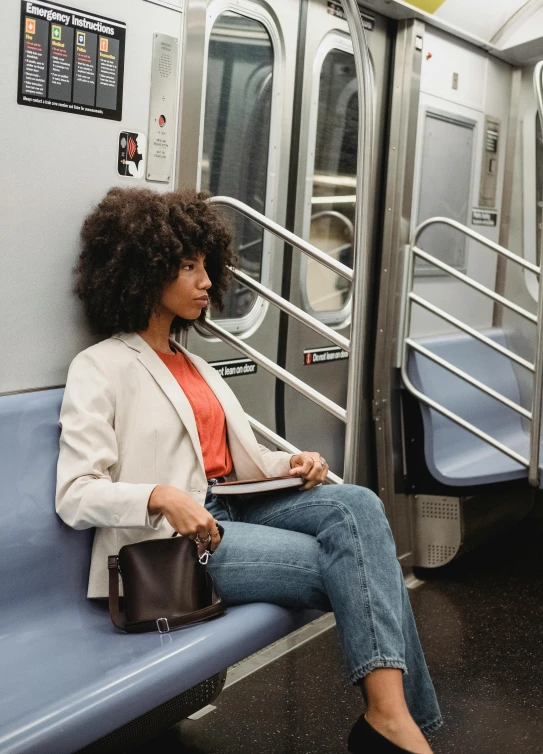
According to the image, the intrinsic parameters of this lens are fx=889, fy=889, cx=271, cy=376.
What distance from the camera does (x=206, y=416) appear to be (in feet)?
8.54

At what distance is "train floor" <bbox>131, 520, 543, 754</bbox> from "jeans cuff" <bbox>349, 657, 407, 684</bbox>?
0.71 meters

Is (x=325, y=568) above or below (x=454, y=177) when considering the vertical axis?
below

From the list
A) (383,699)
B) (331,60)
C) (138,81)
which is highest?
(331,60)

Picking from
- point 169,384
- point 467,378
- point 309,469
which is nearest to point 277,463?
point 309,469

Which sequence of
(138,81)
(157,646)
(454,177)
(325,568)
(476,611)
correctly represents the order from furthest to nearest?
(454,177), (476,611), (138,81), (325,568), (157,646)

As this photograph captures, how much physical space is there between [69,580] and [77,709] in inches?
Answer: 24.6

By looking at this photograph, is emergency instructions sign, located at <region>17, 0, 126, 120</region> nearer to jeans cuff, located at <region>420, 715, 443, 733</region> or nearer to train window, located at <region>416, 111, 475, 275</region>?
jeans cuff, located at <region>420, 715, 443, 733</region>

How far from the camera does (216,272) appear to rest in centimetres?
284

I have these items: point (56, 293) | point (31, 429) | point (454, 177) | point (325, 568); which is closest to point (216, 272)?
point (56, 293)

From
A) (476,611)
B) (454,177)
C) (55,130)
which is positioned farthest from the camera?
(454,177)

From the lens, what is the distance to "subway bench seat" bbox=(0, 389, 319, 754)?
5.79 feet

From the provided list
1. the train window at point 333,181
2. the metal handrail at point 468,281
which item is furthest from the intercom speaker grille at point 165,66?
the metal handrail at point 468,281

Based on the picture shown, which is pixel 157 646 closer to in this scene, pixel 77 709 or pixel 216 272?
pixel 77 709

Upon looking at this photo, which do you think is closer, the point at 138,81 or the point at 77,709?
the point at 77,709
